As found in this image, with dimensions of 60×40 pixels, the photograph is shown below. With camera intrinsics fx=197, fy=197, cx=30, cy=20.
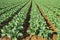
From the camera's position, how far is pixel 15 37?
12.1 metres

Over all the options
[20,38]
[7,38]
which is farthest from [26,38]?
[7,38]

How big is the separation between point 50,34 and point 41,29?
2.41 feet

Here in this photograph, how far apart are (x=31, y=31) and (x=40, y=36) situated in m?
0.88

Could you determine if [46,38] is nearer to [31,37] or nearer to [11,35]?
[31,37]

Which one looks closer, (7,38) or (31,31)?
(7,38)

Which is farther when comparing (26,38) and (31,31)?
(31,31)

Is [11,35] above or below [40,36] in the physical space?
above

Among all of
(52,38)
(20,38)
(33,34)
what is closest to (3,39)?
(20,38)

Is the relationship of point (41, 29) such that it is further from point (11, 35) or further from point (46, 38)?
point (11, 35)

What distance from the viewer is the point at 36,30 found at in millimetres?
13578

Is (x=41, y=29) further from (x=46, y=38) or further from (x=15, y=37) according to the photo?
(x=15, y=37)

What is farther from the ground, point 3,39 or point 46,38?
point 3,39

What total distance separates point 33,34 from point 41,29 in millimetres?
820

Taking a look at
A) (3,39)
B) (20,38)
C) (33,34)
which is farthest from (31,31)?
(3,39)
